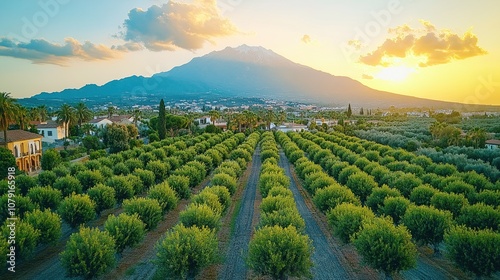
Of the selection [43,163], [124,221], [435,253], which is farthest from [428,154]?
[43,163]

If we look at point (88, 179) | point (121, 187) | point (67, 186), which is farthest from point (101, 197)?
point (88, 179)

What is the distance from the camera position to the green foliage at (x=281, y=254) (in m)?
17.8

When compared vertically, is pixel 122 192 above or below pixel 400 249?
below

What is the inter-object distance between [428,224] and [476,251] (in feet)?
14.5

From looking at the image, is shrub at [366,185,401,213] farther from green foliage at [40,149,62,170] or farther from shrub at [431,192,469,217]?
green foliage at [40,149,62,170]

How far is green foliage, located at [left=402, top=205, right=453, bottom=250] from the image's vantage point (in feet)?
74.5

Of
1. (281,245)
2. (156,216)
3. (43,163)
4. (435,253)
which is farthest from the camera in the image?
(43,163)

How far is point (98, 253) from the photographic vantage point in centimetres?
1830

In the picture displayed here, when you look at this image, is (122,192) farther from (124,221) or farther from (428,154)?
(428,154)

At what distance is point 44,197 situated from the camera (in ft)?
103

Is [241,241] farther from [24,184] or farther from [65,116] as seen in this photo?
[65,116]

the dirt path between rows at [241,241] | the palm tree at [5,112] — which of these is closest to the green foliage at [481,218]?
the dirt path between rows at [241,241]

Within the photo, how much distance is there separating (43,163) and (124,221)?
4922 centimetres

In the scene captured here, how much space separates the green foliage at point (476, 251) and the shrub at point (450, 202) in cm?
901
